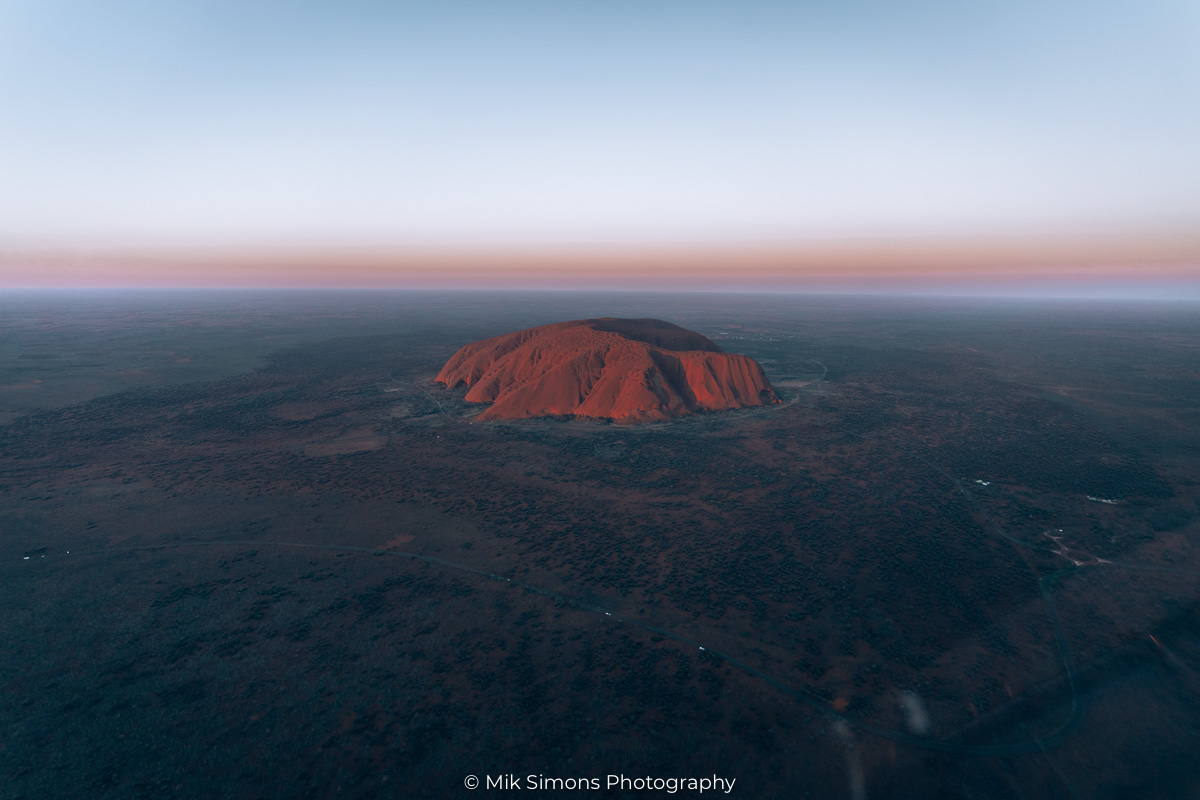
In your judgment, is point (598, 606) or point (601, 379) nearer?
point (598, 606)

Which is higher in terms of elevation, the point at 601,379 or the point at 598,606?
the point at 601,379

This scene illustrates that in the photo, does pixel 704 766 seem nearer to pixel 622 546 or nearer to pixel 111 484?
pixel 622 546

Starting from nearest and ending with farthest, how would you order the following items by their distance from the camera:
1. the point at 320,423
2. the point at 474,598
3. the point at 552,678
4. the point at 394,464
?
the point at 552,678 → the point at 474,598 → the point at 394,464 → the point at 320,423

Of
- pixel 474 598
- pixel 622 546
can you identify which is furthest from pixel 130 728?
pixel 622 546

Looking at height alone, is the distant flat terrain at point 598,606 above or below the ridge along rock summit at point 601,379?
below

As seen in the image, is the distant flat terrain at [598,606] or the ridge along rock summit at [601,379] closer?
the distant flat terrain at [598,606]
